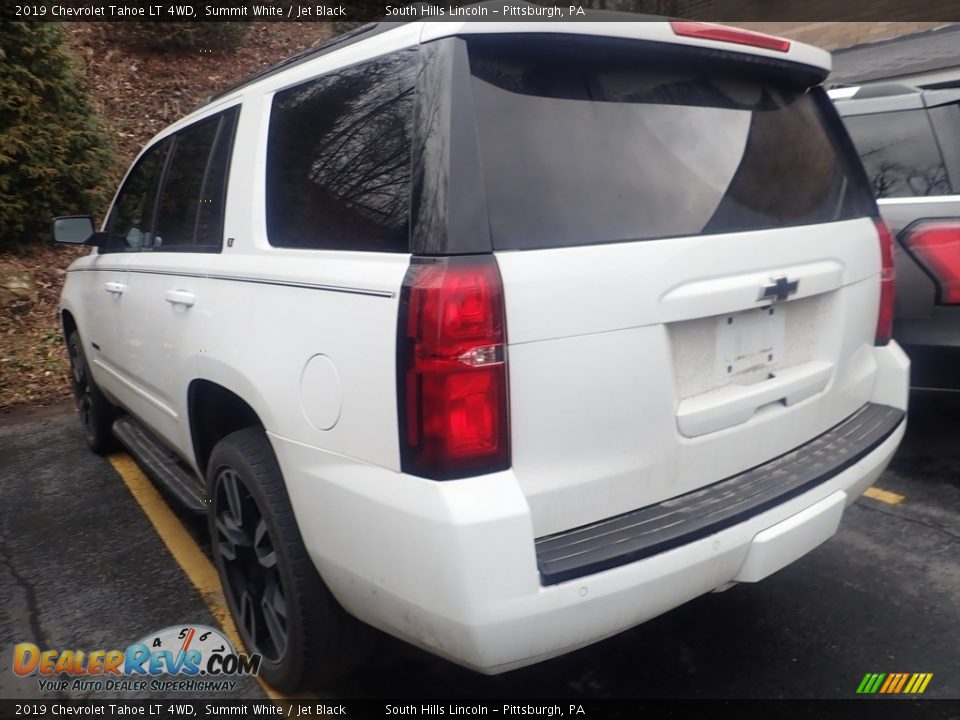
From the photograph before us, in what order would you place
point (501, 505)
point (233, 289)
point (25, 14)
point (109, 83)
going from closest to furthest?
point (501, 505), point (233, 289), point (25, 14), point (109, 83)

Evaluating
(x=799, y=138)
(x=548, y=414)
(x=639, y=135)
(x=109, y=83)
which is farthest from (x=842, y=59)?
(x=109, y=83)

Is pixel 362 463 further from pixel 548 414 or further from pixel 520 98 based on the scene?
pixel 520 98

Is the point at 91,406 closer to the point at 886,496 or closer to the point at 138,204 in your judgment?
the point at 138,204

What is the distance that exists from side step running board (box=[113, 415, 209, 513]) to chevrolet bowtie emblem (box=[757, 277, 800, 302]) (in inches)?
79.4

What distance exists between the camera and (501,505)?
1.68 meters

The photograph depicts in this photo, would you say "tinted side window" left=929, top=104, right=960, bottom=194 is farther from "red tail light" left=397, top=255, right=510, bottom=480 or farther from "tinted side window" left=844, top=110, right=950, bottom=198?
"red tail light" left=397, top=255, right=510, bottom=480

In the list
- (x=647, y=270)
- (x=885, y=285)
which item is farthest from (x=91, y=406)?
(x=885, y=285)

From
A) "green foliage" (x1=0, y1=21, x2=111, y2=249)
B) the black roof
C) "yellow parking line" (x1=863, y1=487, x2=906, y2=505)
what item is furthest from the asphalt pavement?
the black roof

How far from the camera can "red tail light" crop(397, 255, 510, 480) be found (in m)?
1.69

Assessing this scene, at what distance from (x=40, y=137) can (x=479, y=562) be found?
7.97m

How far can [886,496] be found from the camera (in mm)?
3688

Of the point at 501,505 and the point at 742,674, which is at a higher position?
the point at 501,505

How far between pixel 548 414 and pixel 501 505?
9.6 inches

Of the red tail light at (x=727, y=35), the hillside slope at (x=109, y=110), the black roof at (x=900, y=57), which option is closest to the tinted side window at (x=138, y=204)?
the red tail light at (x=727, y=35)
